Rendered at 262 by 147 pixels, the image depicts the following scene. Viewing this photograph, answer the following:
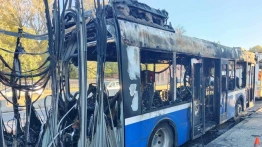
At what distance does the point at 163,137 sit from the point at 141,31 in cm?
231

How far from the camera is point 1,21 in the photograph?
13.5m

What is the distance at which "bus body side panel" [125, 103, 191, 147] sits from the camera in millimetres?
3663

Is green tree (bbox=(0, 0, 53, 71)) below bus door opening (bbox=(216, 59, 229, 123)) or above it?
above

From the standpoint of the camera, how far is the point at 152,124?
417cm

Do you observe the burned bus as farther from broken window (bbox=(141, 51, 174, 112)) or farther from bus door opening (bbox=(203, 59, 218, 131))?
bus door opening (bbox=(203, 59, 218, 131))

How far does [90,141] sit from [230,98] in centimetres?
580

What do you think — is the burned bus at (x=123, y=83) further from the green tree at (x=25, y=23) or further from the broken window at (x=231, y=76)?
the green tree at (x=25, y=23)

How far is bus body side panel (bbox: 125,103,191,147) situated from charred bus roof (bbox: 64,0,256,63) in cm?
124

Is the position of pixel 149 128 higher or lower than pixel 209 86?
lower

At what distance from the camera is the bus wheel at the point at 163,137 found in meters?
4.58

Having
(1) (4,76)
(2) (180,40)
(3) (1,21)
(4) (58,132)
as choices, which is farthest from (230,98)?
(3) (1,21)

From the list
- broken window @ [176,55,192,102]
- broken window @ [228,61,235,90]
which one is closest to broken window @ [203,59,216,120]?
broken window @ [228,61,235,90]

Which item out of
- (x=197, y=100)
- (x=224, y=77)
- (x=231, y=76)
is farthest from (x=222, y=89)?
(x=197, y=100)

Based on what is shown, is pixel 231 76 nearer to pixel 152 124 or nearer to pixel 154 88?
pixel 154 88
